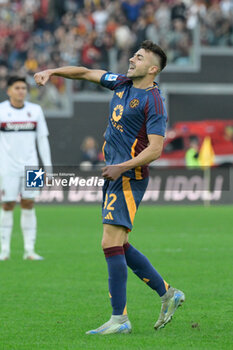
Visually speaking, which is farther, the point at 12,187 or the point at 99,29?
the point at 99,29

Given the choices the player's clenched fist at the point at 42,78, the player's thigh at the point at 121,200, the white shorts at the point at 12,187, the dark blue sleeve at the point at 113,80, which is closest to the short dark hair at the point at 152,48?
the dark blue sleeve at the point at 113,80

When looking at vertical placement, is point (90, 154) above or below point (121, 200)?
below

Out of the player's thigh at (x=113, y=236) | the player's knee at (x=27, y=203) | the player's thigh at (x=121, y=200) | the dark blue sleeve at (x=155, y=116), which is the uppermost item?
the dark blue sleeve at (x=155, y=116)

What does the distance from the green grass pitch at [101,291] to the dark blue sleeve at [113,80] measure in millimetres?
1804

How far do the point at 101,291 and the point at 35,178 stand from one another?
86.8 inches

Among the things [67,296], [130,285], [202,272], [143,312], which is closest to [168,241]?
[202,272]

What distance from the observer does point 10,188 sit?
11328 millimetres

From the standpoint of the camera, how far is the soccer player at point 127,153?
6.34 meters

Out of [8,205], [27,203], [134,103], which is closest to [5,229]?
[8,205]

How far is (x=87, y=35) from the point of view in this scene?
28.1m

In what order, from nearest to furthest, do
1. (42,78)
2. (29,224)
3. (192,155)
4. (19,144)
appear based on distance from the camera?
(42,78)
(19,144)
(29,224)
(192,155)

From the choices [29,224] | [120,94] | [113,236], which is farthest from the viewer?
[29,224]

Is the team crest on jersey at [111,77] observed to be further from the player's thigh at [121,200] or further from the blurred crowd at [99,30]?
the blurred crowd at [99,30]

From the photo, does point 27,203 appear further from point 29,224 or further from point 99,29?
point 99,29
